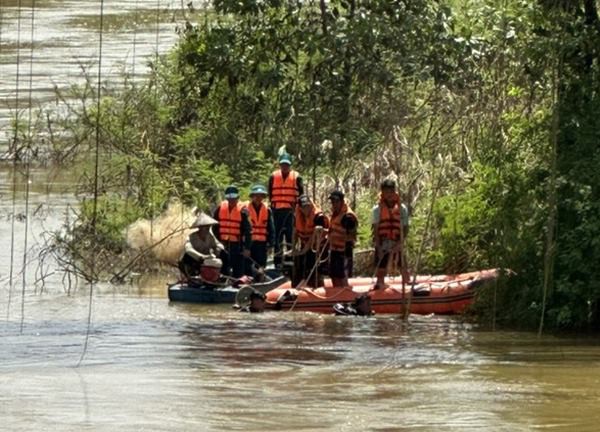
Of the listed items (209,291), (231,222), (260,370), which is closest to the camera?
(260,370)

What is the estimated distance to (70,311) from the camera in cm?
1972

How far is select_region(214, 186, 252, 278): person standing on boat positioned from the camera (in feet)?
67.8

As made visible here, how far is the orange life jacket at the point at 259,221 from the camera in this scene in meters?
20.8

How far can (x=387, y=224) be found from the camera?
18969 mm

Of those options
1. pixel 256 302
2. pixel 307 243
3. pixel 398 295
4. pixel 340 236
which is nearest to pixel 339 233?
pixel 340 236

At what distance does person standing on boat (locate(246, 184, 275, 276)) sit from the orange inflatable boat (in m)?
1.47

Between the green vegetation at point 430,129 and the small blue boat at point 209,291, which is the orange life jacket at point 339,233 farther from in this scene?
the small blue boat at point 209,291

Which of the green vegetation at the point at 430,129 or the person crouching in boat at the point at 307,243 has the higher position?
the green vegetation at the point at 430,129

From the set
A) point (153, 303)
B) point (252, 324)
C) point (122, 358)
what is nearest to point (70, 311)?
point (153, 303)

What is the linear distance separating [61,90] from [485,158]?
1520cm

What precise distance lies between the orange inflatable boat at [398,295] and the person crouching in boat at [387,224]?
0.71ft

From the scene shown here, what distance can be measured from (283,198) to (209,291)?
171cm

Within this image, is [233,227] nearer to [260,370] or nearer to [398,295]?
[398,295]

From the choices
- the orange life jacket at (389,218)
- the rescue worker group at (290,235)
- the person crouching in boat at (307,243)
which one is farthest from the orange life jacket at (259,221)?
the orange life jacket at (389,218)
